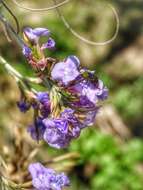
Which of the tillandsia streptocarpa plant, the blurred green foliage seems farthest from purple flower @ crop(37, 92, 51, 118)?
the blurred green foliage

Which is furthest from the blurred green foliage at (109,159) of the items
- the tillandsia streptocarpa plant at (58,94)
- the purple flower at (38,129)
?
the tillandsia streptocarpa plant at (58,94)

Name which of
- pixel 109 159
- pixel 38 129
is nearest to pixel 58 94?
pixel 38 129

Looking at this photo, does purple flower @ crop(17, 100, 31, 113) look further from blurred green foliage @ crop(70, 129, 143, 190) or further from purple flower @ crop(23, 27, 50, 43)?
blurred green foliage @ crop(70, 129, 143, 190)

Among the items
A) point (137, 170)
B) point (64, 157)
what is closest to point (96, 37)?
point (137, 170)

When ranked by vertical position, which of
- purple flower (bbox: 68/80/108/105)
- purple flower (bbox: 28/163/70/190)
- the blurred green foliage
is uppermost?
purple flower (bbox: 68/80/108/105)

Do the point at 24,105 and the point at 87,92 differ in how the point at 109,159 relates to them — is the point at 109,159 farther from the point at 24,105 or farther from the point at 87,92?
the point at 87,92

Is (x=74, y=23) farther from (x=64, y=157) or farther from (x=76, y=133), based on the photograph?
(x=76, y=133)
